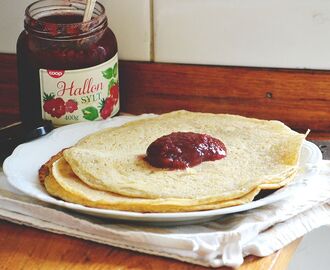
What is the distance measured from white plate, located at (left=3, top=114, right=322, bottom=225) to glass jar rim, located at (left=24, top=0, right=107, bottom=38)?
0.42ft

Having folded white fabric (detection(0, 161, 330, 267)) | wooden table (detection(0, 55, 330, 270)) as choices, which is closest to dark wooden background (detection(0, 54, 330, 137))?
wooden table (detection(0, 55, 330, 270))

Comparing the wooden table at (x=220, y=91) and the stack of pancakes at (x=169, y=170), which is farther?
the wooden table at (x=220, y=91)

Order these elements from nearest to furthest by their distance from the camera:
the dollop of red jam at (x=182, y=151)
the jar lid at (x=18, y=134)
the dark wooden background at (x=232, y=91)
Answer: the dollop of red jam at (x=182, y=151) → the jar lid at (x=18, y=134) → the dark wooden background at (x=232, y=91)

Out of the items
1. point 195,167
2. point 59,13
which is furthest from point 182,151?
point 59,13

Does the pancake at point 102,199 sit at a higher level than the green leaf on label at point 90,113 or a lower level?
lower

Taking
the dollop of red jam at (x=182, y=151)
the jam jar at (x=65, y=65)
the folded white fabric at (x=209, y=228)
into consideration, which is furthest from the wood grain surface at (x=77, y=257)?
the jam jar at (x=65, y=65)

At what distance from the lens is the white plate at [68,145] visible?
92 cm

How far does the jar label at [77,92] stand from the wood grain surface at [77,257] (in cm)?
25

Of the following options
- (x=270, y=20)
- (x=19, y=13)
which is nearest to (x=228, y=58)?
(x=270, y=20)

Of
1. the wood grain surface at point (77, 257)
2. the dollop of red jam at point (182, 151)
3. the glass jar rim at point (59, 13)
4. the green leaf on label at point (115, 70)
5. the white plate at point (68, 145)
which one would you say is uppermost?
the glass jar rim at point (59, 13)

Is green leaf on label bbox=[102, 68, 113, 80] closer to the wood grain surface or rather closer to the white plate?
the white plate

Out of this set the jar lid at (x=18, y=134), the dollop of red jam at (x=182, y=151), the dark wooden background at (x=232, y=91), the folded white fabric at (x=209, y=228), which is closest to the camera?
the folded white fabric at (x=209, y=228)

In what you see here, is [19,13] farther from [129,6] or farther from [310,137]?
[310,137]

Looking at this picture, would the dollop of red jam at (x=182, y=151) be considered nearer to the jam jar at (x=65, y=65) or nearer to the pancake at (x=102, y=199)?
the pancake at (x=102, y=199)
